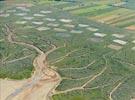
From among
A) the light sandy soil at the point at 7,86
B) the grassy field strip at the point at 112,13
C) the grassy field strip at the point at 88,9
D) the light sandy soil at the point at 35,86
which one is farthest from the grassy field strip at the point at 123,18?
the light sandy soil at the point at 7,86

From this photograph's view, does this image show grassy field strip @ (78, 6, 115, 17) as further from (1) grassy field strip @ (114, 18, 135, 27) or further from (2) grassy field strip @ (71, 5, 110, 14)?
(1) grassy field strip @ (114, 18, 135, 27)

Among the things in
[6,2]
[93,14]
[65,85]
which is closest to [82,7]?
[93,14]

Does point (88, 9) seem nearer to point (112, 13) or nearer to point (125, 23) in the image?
point (112, 13)

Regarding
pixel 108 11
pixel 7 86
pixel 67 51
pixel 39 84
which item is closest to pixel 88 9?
pixel 108 11

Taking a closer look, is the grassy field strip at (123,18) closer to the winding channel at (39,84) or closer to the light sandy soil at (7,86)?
the winding channel at (39,84)

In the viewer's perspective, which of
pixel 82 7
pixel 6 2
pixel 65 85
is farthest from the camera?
pixel 6 2

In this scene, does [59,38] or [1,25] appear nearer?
[59,38]

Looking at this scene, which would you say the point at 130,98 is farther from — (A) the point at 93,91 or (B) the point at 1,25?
(B) the point at 1,25
